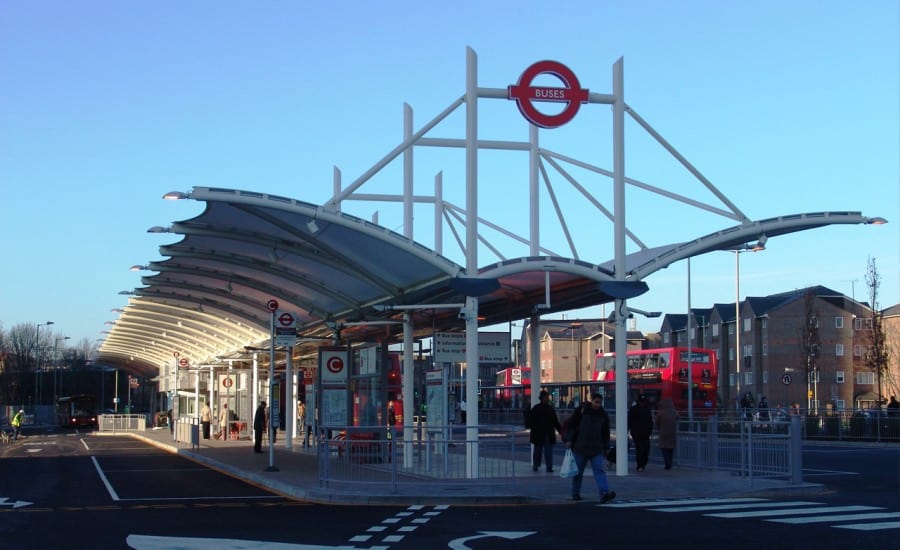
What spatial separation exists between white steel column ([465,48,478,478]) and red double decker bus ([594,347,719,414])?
1262 inches

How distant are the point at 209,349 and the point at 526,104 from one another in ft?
98.6

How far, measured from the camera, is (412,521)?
601 inches

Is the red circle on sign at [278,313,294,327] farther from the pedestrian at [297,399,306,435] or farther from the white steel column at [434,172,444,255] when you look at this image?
the pedestrian at [297,399,306,435]

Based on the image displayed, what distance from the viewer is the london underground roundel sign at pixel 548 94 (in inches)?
848

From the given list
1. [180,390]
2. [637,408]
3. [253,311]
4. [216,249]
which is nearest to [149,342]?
[180,390]

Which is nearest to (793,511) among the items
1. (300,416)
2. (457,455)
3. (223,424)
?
(457,455)

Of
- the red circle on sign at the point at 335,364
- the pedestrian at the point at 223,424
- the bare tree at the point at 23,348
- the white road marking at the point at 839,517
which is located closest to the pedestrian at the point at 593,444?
the white road marking at the point at 839,517

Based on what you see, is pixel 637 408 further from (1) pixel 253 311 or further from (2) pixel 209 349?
(2) pixel 209 349

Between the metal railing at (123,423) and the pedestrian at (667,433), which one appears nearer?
the pedestrian at (667,433)

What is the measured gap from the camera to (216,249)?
82.0 feet

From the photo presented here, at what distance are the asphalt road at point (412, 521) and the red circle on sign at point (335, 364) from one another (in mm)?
5414

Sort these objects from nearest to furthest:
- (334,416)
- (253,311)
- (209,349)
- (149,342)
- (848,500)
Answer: (848,500) < (334,416) < (253,311) < (209,349) < (149,342)

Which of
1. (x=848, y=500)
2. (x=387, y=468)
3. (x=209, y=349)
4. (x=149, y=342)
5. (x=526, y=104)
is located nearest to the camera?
(x=848, y=500)

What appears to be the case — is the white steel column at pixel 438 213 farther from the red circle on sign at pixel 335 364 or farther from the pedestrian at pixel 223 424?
the pedestrian at pixel 223 424
